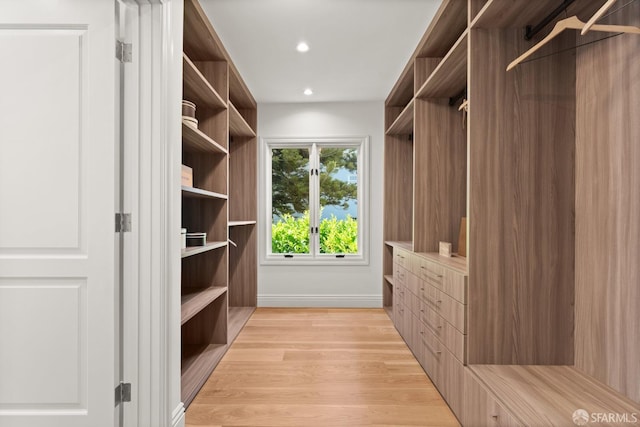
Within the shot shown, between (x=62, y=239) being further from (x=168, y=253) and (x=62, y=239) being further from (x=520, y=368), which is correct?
(x=520, y=368)

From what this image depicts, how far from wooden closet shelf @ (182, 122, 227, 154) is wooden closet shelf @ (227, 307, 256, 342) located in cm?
170

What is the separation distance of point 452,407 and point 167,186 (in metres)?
1.99

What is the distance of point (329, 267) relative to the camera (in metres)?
4.36

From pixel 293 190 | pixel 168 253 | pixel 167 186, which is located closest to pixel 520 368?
pixel 168 253

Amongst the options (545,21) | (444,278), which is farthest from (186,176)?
(545,21)

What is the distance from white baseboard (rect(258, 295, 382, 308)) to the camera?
432cm

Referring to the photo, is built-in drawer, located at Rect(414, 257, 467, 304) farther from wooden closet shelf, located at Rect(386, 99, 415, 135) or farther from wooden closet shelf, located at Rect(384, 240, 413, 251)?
wooden closet shelf, located at Rect(386, 99, 415, 135)

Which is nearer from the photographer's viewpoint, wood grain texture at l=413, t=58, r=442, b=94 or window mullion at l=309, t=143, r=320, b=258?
wood grain texture at l=413, t=58, r=442, b=94

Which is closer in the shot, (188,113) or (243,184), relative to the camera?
(188,113)

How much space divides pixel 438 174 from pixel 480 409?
68.2 inches

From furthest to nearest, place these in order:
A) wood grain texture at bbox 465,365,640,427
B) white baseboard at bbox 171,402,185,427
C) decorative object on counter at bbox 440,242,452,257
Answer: decorative object on counter at bbox 440,242,452,257, white baseboard at bbox 171,402,185,427, wood grain texture at bbox 465,365,640,427

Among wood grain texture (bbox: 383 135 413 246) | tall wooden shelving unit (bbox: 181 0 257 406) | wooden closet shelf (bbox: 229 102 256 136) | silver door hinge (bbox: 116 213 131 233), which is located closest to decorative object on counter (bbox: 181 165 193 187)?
tall wooden shelving unit (bbox: 181 0 257 406)

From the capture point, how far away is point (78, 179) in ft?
5.08

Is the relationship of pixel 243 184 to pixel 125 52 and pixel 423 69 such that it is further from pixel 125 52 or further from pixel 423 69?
pixel 125 52
